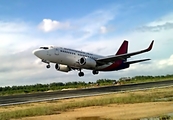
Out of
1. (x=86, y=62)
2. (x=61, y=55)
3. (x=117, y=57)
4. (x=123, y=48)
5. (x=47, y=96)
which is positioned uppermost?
(x=123, y=48)

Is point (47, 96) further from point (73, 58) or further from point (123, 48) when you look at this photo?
point (123, 48)

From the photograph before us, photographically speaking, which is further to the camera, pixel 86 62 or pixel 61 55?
pixel 86 62

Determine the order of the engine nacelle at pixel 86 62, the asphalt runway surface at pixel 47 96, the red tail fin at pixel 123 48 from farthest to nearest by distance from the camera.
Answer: the red tail fin at pixel 123 48, the engine nacelle at pixel 86 62, the asphalt runway surface at pixel 47 96

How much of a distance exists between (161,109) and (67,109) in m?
8.33

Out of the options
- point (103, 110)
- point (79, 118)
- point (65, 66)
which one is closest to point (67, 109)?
point (103, 110)

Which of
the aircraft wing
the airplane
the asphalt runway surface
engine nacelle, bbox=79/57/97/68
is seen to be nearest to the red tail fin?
the airplane

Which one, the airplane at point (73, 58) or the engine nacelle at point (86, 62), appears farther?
the engine nacelle at point (86, 62)

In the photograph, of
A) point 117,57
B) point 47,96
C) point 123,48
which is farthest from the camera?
point 123,48

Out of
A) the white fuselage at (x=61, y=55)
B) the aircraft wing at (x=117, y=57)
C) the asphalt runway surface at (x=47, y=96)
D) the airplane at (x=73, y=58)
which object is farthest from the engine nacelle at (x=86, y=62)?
the asphalt runway surface at (x=47, y=96)

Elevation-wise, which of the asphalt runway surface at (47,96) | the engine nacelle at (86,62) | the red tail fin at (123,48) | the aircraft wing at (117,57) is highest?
the red tail fin at (123,48)

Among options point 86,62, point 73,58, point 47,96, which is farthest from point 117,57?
point 47,96

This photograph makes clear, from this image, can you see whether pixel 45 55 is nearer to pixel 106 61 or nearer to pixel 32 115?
pixel 106 61

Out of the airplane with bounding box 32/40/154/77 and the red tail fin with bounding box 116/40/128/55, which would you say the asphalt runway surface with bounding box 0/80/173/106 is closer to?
the airplane with bounding box 32/40/154/77

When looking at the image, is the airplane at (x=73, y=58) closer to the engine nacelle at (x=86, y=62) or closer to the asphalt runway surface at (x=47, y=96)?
the engine nacelle at (x=86, y=62)
